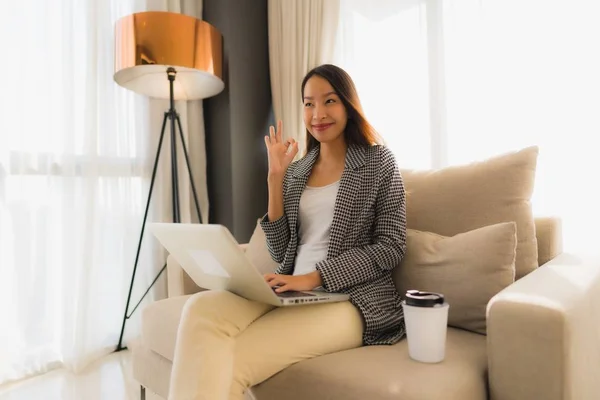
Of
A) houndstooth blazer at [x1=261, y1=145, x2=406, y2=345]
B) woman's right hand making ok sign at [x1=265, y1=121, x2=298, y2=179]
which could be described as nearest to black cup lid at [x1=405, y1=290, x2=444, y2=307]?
houndstooth blazer at [x1=261, y1=145, x2=406, y2=345]

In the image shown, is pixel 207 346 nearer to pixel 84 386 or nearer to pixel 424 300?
pixel 424 300

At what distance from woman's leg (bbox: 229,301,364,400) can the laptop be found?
0.04 metres

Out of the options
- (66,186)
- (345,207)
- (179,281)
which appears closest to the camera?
(345,207)

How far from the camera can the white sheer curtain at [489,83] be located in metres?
1.70

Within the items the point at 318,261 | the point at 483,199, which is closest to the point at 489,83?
the point at 483,199

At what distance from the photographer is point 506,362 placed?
33.0 inches

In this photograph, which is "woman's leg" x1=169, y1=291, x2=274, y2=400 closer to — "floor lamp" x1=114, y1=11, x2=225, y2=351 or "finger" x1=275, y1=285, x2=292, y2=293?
"finger" x1=275, y1=285, x2=292, y2=293

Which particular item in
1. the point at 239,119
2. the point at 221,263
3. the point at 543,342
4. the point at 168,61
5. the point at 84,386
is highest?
the point at 168,61

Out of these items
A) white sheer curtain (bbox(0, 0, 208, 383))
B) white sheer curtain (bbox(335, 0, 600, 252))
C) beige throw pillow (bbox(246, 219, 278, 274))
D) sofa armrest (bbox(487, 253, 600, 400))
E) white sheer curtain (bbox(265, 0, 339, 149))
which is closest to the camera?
sofa armrest (bbox(487, 253, 600, 400))

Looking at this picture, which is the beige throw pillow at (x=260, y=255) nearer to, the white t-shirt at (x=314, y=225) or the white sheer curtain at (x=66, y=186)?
the white t-shirt at (x=314, y=225)

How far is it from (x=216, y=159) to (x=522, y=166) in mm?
1727

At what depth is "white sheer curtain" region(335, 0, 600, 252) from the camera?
170 centimetres

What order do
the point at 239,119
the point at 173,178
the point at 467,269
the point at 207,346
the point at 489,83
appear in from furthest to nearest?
the point at 239,119 → the point at 173,178 → the point at 489,83 → the point at 467,269 → the point at 207,346

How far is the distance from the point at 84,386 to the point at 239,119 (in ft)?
4.97
